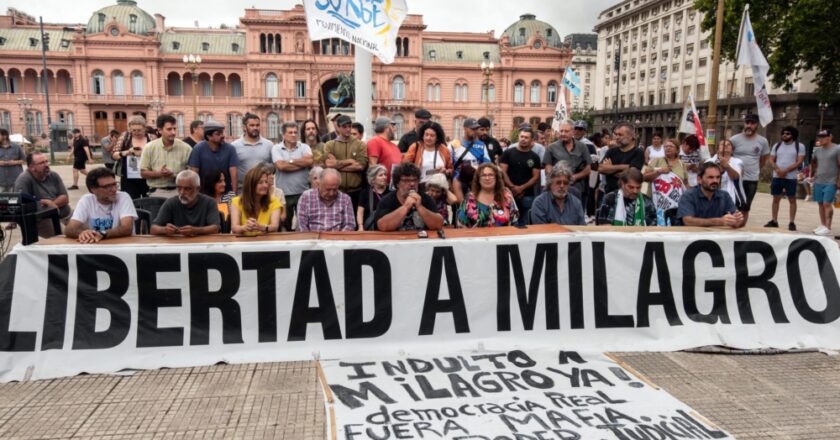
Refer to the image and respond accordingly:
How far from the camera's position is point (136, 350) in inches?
168

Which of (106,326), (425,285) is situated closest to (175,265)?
(106,326)

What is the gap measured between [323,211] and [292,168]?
5.88ft

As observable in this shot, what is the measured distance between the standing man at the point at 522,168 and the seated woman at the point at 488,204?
77.6 inches

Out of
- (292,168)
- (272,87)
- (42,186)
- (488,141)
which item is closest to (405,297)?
(292,168)

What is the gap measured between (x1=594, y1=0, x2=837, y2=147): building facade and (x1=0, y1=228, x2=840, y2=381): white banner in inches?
1618

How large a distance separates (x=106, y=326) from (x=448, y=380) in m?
2.46

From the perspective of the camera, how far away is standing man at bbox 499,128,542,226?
25.2ft

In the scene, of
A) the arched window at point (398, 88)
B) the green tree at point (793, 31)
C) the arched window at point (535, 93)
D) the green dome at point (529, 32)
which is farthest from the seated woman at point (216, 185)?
the green dome at point (529, 32)

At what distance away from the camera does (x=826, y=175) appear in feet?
31.2

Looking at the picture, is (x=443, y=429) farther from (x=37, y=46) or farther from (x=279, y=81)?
(x=37, y=46)

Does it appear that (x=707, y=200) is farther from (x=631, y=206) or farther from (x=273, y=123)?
(x=273, y=123)

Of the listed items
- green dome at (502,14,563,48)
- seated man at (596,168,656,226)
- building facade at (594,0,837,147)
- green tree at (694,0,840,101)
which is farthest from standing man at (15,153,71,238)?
green dome at (502,14,563,48)

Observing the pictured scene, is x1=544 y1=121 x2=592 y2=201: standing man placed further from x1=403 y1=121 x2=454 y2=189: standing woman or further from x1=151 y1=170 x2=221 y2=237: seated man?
x1=151 y1=170 x2=221 y2=237: seated man

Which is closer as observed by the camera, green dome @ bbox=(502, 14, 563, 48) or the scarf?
the scarf
